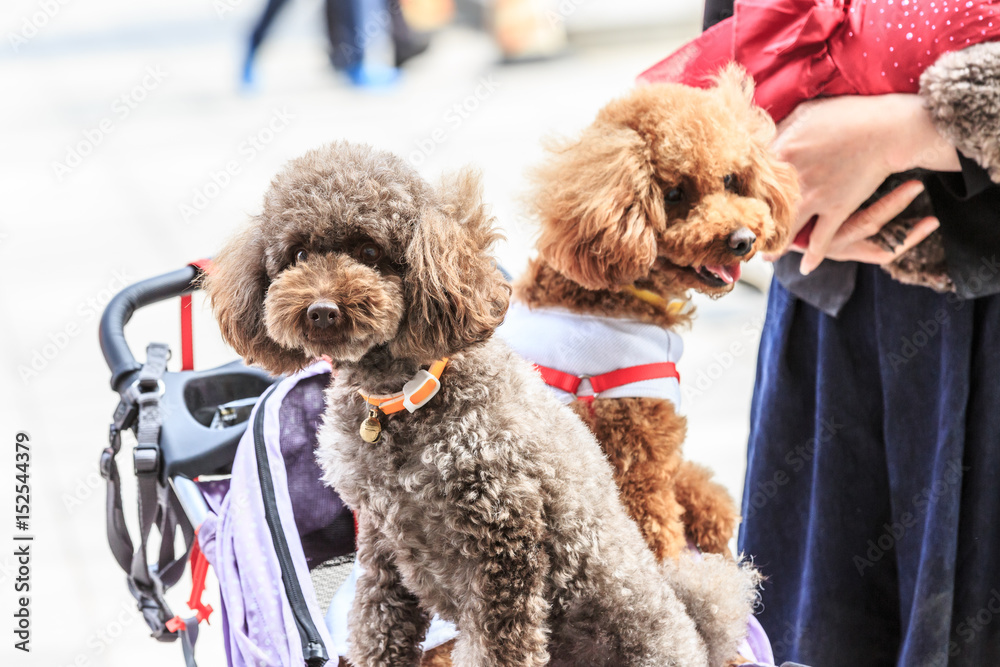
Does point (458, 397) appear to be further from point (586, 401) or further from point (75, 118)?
point (75, 118)

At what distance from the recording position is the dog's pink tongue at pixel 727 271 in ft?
3.60

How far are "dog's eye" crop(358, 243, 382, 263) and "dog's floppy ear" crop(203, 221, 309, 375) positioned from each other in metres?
0.11

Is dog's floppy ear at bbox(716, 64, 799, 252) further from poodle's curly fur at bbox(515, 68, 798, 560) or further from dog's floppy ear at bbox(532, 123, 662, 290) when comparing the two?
dog's floppy ear at bbox(532, 123, 662, 290)

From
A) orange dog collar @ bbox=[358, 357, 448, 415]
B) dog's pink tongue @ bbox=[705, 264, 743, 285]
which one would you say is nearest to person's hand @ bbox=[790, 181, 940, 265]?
dog's pink tongue @ bbox=[705, 264, 743, 285]

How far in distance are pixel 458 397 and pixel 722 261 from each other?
1.45 ft

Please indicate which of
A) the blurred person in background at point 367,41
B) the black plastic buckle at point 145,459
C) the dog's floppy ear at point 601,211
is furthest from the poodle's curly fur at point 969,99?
the blurred person in background at point 367,41

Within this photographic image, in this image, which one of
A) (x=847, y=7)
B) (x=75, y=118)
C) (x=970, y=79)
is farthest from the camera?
(x=75, y=118)

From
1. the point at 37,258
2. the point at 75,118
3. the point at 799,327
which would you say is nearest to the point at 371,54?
the point at 75,118

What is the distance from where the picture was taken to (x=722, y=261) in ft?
3.51

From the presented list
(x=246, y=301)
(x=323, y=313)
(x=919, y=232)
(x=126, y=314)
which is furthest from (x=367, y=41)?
(x=323, y=313)

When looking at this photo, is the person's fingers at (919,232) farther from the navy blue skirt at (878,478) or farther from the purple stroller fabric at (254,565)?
the purple stroller fabric at (254,565)

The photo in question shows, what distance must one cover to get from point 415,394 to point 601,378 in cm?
37

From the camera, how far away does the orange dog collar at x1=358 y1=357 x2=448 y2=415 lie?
32.6 inches

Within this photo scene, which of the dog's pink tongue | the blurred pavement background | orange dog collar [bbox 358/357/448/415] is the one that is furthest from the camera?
the blurred pavement background
